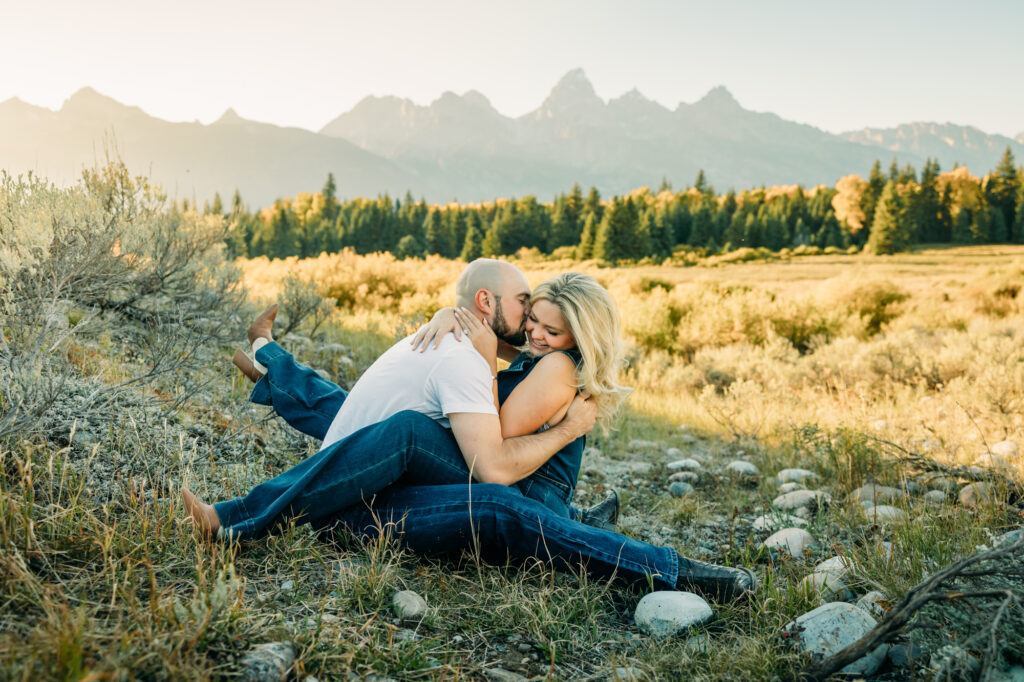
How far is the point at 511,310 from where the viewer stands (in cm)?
307

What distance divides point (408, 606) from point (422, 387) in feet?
3.04

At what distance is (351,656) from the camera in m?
1.73

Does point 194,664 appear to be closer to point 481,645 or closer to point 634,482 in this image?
point 481,645

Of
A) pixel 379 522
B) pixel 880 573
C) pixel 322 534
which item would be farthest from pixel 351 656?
pixel 880 573

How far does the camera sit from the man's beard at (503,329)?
3047 millimetres

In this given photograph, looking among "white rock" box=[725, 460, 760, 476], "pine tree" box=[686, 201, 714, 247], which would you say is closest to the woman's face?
"white rock" box=[725, 460, 760, 476]

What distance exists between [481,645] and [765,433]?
4.40 metres

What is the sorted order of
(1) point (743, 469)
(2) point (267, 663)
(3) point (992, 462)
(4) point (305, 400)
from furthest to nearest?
(1) point (743, 469)
(3) point (992, 462)
(4) point (305, 400)
(2) point (267, 663)

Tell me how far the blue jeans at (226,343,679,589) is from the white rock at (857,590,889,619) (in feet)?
2.22

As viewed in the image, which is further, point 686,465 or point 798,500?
point 686,465

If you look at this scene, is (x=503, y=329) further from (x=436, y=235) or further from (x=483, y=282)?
(x=436, y=235)

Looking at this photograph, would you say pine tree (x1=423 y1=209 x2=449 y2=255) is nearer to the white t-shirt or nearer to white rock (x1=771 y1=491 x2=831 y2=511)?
white rock (x1=771 y1=491 x2=831 y2=511)

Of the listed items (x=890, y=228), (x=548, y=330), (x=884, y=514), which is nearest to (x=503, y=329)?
(x=548, y=330)

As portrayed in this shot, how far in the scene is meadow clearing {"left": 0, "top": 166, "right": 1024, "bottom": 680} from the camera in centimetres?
176
